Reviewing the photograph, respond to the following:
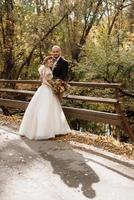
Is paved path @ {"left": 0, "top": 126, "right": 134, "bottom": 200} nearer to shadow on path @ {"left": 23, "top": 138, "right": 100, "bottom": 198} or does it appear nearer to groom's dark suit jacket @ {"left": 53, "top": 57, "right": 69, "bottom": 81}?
shadow on path @ {"left": 23, "top": 138, "right": 100, "bottom": 198}

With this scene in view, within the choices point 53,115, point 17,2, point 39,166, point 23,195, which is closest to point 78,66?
point 17,2

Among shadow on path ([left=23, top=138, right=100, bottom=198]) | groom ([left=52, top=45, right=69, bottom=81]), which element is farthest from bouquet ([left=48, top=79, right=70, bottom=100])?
shadow on path ([left=23, top=138, right=100, bottom=198])

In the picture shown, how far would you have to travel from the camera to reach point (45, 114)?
9.88 m

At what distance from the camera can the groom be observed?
993 centimetres

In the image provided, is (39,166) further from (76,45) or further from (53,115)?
(76,45)

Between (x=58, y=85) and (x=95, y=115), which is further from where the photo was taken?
(x=58, y=85)

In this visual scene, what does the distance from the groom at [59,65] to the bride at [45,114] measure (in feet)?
0.40

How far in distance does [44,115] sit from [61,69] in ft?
3.92

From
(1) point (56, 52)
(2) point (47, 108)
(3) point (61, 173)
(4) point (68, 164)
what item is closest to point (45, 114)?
(2) point (47, 108)

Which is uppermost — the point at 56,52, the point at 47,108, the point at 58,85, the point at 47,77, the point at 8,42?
the point at 8,42

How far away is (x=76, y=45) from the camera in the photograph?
83.0ft

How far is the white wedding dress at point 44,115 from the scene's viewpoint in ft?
32.3

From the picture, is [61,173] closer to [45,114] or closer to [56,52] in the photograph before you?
[45,114]

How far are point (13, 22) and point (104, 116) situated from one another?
529 inches
